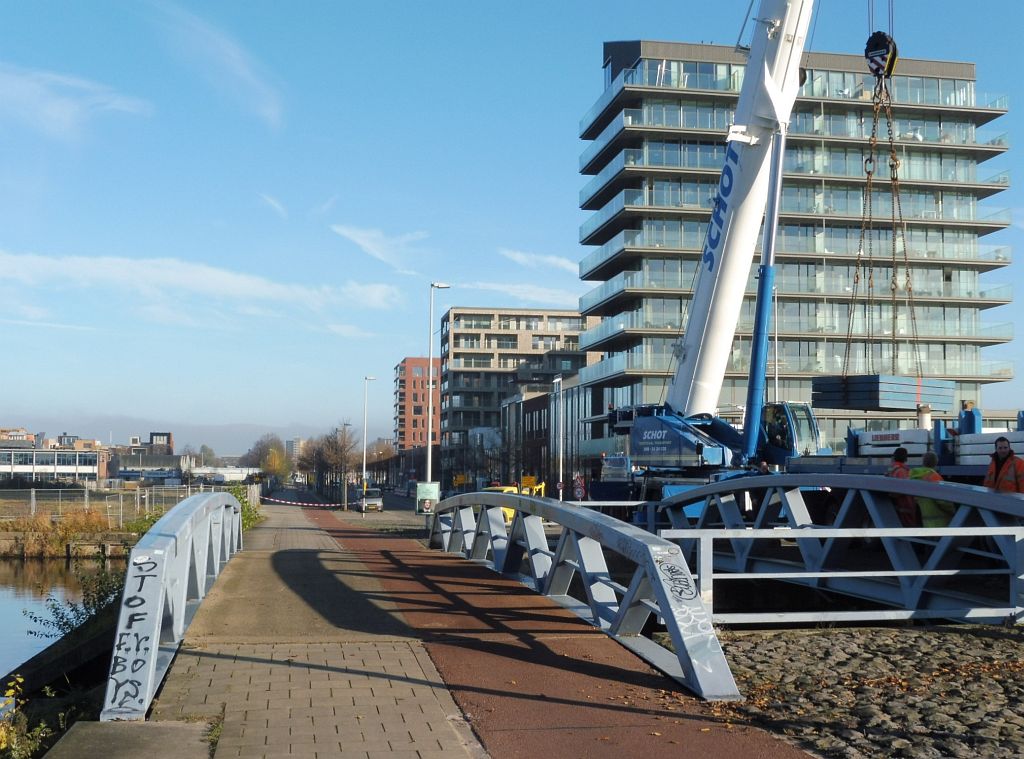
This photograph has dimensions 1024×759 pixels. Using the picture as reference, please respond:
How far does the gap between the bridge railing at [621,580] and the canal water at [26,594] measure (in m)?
7.80

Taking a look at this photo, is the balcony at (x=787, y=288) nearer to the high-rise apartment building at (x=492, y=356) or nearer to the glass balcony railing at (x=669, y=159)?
the glass balcony railing at (x=669, y=159)

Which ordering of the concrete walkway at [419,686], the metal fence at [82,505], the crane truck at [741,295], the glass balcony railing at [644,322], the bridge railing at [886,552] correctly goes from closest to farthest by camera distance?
the concrete walkway at [419,686] < the bridge railing at [886,552] < the crane truck at [741,295] < the metal fence at [82,505] < the glass balcony railing at [644,322]

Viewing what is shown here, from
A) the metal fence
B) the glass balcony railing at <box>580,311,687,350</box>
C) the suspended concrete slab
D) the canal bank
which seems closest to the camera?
the suspended concrete slab

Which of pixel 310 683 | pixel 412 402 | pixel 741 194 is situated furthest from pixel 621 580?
pixel 412 402

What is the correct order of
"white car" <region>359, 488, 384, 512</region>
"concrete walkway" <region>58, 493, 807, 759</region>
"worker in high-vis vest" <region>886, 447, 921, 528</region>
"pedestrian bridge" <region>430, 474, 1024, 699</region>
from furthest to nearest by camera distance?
1. "white car" <region>359, 488, 384, 512</region>
2. "worker in high-vis vest" <region>886, 447, 921, 528</region>
3. "pedestrian bridge" <region>430, 474, 1024, 699</region>
4. "concrete walkway" <region>58, 493, 807, 759</region>

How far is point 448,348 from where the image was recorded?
5027 inches

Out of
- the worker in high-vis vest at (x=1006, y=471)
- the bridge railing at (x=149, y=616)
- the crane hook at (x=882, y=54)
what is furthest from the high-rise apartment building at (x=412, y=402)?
the bridge railing at (x=149, y=616)

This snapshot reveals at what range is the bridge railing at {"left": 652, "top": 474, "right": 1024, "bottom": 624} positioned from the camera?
32.5 feet

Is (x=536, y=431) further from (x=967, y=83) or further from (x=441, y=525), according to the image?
(x=441, y=525)

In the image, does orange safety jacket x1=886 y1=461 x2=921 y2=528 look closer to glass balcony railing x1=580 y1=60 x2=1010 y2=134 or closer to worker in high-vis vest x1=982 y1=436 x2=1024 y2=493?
worker in high-vis vest x1=982 y1=436 x2=1024 y2=493

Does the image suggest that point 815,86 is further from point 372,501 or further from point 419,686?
point 419,686

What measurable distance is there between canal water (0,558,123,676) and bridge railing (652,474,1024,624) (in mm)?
10929

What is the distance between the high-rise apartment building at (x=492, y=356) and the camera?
120312 mm

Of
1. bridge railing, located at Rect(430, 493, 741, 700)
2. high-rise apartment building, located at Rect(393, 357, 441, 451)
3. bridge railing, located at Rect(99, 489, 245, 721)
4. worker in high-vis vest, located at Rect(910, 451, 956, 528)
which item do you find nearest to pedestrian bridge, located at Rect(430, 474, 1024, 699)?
bridge railing, located at Rect(430, 493, 741, 700)
